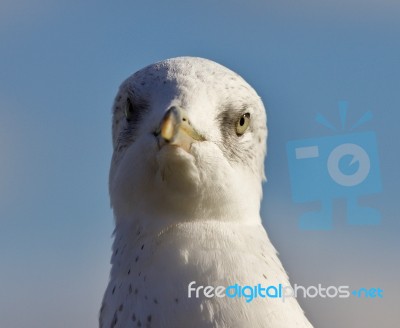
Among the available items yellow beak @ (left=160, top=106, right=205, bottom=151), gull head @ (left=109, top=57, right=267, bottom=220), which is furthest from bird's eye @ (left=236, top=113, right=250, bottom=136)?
yellow beak @ (left=160, top=106, right=205, bottom=151)

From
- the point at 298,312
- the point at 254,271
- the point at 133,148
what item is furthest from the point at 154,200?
the point at 298,312

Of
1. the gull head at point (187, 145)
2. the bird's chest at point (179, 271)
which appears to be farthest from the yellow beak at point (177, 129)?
the bird's chest at point (179, 271)

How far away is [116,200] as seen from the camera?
16.9 ft

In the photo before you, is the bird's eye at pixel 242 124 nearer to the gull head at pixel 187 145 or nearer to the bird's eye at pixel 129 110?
the gull head at pixel 187 145

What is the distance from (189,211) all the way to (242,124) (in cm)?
72

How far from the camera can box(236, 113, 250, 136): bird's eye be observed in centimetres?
523

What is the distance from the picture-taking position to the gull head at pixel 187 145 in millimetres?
4742

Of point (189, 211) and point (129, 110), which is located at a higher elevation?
point (129, 110)

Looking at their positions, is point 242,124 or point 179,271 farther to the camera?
point 242,124

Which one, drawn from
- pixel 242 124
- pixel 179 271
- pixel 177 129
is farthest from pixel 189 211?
pixel 242 124

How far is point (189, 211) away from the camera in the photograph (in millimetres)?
4906

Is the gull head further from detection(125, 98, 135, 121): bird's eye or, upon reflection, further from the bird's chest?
the bird's chest

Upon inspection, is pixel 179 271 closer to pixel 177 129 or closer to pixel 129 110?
pixel 177 129

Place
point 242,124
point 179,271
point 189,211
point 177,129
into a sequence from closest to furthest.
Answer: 1. point 177,129
2. point 179,271
3. point 189,211
4. point 242,124
